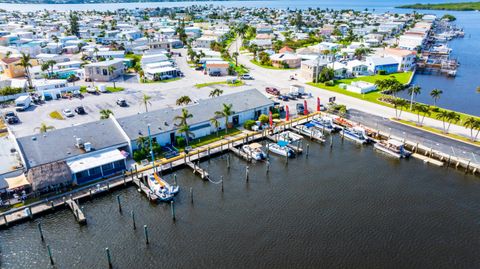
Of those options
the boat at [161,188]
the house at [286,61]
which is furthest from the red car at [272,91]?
the boat at [161,188]

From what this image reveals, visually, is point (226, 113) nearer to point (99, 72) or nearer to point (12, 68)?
point (99, 72)

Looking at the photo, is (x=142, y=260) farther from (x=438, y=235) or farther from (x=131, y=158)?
(x=438, y=235)

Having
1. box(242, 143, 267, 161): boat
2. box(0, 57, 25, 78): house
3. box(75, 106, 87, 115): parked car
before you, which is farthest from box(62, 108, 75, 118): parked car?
box(0, 57, 25, 78): house

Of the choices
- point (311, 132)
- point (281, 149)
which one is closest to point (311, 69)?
point (311, 132)

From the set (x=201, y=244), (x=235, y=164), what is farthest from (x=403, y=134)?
(x=201, y=244)

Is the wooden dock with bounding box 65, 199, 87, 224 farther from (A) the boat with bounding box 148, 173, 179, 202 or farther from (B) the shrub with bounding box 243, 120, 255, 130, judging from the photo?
(B) the shrub with bounding box 243, 120, 255, 130
